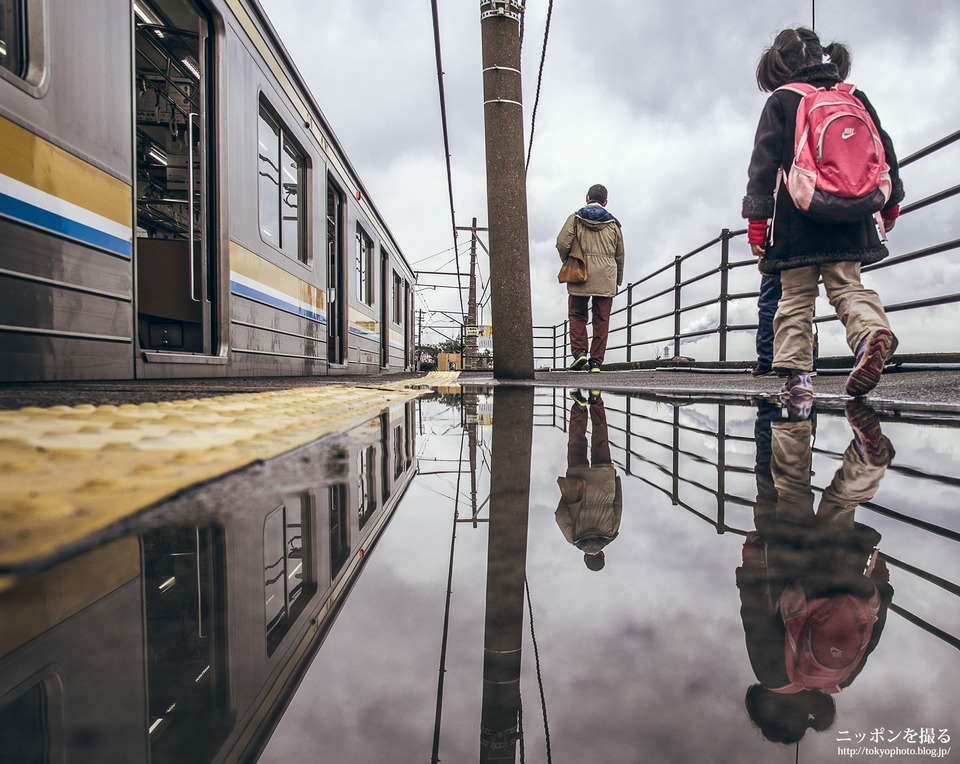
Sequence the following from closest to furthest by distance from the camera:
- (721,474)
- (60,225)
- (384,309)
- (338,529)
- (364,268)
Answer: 1. (338,529)
2. (721,474)
3. (60,225)
4. (364,268)
5. (384,309)

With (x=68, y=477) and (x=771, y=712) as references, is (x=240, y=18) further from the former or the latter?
(x=771, y=712)

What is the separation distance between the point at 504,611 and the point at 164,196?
5.51 metres

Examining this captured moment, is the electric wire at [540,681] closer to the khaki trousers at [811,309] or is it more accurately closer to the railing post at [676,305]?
the khaki trousers at [811,309]

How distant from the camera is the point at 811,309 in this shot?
1896 mm

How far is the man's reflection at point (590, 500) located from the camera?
0.45 m

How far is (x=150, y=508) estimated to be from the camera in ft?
1.38

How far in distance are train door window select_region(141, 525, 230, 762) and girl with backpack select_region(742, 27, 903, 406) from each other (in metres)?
1.70

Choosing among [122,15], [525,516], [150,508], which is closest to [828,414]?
[525,516]

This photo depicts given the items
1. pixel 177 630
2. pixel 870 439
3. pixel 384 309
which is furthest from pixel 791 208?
pixel 384 309

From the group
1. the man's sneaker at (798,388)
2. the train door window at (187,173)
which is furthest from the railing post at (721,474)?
the train door window at (187,173)

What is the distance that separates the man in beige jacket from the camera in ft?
14.5

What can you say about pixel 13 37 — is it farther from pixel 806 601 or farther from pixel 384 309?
pixel 384 309

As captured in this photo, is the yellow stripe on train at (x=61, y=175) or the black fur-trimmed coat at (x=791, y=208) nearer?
the yellow stripe on train at (x=61, y=175)

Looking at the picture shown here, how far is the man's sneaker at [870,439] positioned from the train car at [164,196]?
83.3 inches
